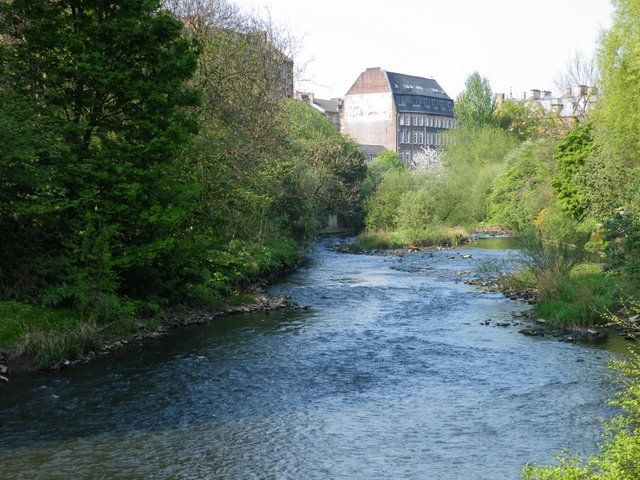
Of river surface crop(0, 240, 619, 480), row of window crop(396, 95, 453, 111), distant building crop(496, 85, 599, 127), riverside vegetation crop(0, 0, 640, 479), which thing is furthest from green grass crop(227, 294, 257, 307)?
row of window crop(396, 95, 453, 111)

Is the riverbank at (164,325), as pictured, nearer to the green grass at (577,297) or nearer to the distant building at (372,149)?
the green grass at (577,297)

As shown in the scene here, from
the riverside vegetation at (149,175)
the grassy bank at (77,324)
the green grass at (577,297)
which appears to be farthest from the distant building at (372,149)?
the grassy bank at (77,324)

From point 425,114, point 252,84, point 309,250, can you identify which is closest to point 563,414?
point 252,84

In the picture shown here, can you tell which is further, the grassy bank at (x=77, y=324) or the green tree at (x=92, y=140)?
the green tree at (x=92, y=140)

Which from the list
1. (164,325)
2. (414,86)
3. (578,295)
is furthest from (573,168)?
(414,86)

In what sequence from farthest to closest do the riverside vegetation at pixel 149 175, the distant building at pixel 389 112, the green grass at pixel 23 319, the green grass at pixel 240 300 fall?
the distant building at pixel 389 112 < the green grass at pixel 240 300 < the riverside vegetation at pixel 149 175 < the green grass at pixel 23 319

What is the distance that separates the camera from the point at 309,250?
46.9 meters

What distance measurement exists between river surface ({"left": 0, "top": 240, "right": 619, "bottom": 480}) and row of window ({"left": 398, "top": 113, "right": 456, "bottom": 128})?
98.6m

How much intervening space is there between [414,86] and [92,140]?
10509cm

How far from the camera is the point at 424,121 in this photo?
12475 cm

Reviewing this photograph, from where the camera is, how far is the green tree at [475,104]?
9544 cm

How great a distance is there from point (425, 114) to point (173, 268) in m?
105

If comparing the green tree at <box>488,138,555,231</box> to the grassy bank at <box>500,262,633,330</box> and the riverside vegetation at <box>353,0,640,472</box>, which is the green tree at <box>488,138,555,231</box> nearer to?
the riverside vegetation at <box>353,0,640,472</box>

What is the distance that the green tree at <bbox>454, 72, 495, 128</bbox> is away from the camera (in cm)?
9544
